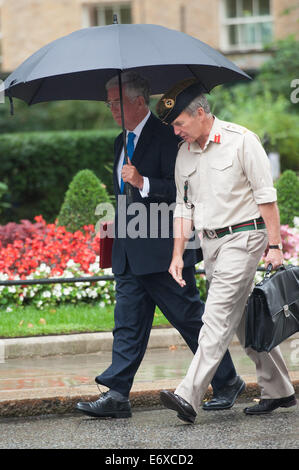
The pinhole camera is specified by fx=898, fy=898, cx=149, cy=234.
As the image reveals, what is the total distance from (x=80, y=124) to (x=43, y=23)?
4.16m

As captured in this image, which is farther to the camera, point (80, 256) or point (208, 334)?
point (80, 256)

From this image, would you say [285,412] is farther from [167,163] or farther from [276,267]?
[167,163]

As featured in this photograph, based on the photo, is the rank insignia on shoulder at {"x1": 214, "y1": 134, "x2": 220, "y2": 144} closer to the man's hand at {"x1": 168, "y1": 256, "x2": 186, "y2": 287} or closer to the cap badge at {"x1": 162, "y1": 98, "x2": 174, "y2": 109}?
the cap badge at {"x1": 162, "y1": 98, "x2": 174, "y2": 109}

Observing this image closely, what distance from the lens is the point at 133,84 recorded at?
17.2ft

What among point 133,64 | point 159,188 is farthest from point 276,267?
point 133,64

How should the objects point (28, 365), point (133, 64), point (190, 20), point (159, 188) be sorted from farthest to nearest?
point (190, 20) → point (28, 365) → point (159, 188) → point (133, 64)

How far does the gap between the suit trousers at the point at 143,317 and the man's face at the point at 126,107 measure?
854 mm

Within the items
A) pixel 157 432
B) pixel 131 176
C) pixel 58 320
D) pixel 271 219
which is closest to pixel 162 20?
pixel 58 320

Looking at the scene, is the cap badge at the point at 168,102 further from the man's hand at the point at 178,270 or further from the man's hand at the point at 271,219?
the man's hand at the point at 178,270

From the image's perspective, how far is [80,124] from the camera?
69.5 feet

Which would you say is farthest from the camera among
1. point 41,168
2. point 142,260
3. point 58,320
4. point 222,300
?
point 41,168

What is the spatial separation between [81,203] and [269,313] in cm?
529

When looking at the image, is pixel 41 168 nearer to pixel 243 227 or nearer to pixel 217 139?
pixel 217 139

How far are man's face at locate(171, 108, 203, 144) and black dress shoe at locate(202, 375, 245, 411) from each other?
1.49 metres
